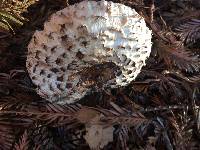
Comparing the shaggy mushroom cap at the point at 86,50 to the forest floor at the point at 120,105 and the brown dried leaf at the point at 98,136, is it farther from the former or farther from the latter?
the brown dried leaf at the point at 98,136

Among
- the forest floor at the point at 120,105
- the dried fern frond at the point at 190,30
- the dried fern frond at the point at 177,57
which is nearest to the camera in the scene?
the forest floor at the point at 120,105

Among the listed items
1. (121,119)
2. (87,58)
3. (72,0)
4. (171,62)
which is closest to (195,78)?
(171,62)

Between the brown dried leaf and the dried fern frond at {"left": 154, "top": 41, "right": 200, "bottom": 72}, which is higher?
the dried fern frond at {"left": 154, "top": 41, "right": 200, "bottom": 72}

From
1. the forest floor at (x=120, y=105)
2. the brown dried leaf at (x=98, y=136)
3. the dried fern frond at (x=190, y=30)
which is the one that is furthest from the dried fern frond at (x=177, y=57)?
the brown dried leaf at (x=98, y=136)

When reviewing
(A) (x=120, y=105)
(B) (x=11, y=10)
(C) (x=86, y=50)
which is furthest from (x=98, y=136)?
(B) (x=11, y=10)

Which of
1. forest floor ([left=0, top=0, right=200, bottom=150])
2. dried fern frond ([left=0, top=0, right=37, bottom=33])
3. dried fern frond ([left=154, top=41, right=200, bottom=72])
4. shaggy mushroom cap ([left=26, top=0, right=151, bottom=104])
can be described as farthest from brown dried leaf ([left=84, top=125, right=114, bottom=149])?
dried fern frond ([left=0, top=0, right=37, bottom=33])

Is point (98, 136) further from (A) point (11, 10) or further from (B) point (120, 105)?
(A) point (11, 10)

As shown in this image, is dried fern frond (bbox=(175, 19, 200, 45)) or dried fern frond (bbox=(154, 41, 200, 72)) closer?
dried fern frond (bbox=(154, 41, 200, 72))

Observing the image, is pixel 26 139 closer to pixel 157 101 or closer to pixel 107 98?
pixel 107 98

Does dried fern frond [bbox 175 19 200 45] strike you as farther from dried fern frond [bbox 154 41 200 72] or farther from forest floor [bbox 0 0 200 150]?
dried fern frond [bbox 154 41 200 72]
